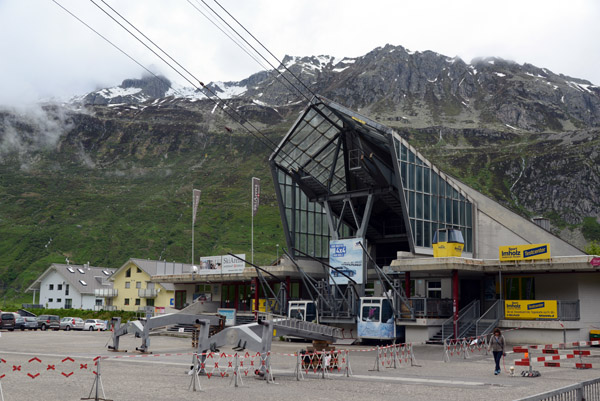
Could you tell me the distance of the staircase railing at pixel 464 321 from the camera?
1678 inches

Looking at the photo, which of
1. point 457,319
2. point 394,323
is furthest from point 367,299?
point 457,319

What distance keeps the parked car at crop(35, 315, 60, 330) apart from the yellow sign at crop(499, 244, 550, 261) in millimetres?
45896

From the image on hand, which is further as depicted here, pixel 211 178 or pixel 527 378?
pixel 211 178

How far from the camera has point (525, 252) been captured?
41.9m

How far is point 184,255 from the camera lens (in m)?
135

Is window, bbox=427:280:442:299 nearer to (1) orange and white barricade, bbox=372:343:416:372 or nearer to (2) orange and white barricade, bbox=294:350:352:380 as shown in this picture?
(1) orange and white barricade, bbox=372:343:416:372

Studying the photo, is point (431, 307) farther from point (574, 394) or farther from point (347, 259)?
point (574, 394)

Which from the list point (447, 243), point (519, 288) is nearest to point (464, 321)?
point (519, 288)

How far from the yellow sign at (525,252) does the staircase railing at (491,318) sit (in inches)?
121

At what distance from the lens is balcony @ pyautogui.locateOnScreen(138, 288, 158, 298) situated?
8419cm

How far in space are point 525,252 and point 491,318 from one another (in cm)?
528

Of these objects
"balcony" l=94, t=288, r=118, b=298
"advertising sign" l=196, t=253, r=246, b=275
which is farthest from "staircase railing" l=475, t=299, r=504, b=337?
"balcony" l=94, t=288, r=118, b=298

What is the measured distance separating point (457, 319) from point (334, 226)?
1762 cm

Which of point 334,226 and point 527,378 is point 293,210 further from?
point 527,378
